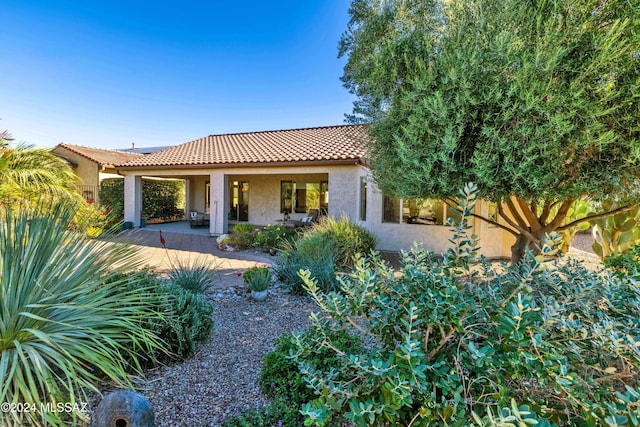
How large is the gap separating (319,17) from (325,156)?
604 centimetres

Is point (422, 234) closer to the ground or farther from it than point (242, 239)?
farther from it

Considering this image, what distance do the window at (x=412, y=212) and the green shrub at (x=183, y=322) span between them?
29.4 ft

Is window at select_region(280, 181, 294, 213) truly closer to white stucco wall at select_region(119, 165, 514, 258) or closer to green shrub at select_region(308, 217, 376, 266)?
white stucco wall at select_region(119, 165, 514, 258)

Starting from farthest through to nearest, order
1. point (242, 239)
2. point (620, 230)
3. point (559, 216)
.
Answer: point (242, 239) → point (620, 230) → point (559, 216)

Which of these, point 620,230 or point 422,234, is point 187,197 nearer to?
point 422,234

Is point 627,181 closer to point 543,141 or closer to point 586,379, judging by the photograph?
point 543,141

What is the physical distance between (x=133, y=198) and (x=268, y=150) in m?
8.31

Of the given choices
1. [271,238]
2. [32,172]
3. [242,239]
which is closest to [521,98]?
[271,238]

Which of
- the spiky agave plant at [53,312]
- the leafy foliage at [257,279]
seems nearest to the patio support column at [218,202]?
the leafy foliage at [257,279]

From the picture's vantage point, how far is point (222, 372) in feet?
12.3

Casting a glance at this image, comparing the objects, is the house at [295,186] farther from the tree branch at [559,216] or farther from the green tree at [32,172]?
the green tree at [32,172]

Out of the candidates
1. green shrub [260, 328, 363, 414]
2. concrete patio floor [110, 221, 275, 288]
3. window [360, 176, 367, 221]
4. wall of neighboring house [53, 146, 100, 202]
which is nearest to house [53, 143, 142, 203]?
wall of neighboring house [53, 146, 100, 202]

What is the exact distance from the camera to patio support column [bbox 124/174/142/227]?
1725cm

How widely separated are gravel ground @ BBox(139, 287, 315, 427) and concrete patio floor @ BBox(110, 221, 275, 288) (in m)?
2.01
